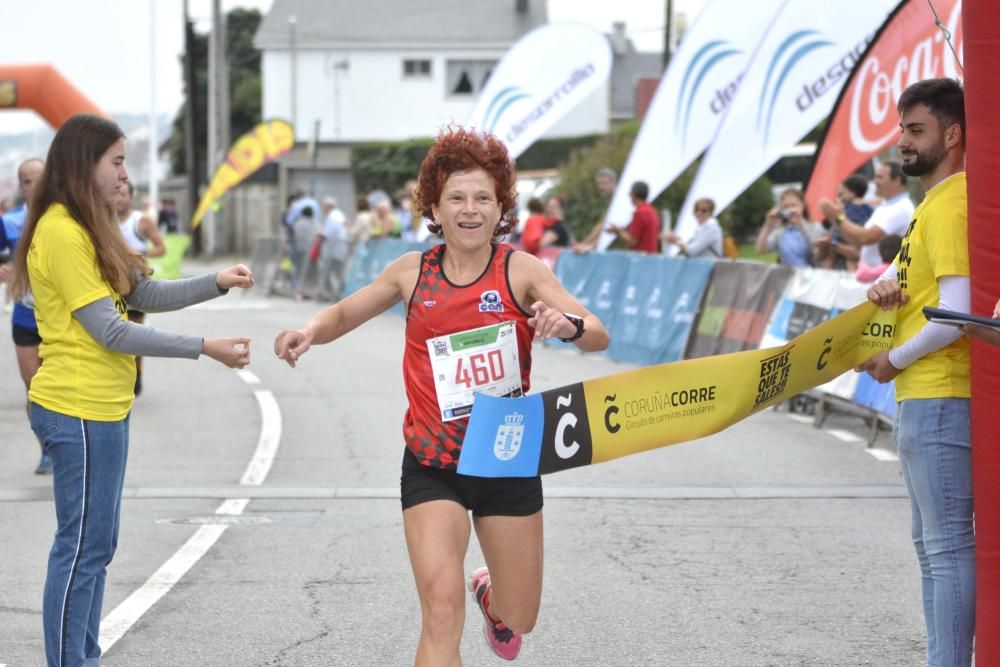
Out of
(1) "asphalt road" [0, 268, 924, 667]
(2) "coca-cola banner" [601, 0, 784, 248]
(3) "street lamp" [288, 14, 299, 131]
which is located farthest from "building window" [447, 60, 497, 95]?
(1) "asphalt road" [0, 268, 924, 667]

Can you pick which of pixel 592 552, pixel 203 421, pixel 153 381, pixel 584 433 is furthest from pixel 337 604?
pixel 153 381

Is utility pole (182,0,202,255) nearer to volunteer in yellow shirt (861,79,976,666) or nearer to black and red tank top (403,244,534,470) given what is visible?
black and red tank top (403,244,534,470)

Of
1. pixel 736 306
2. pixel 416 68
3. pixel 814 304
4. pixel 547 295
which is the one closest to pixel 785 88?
pixel 736 306

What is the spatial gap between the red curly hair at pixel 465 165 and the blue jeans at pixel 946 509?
1.37 metres

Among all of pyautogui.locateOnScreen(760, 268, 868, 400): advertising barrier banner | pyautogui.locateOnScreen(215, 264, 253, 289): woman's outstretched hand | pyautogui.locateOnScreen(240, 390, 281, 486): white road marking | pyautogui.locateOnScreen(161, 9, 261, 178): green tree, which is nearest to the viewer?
pyautogui.locateOnScreen(215, 264, 253, 289): woman's outstretched hand

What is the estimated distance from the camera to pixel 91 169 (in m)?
5.08

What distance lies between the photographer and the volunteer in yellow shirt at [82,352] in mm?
4973

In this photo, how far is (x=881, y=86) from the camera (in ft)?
49.9

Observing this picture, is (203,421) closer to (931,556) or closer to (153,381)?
(153,381)

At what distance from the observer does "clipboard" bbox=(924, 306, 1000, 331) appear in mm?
4117

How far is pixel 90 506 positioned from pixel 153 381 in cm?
1123

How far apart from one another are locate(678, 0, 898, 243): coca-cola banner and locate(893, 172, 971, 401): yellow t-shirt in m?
12.6

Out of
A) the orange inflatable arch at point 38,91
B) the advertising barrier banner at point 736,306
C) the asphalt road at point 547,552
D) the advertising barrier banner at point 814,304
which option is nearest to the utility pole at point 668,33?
the orange inflatable arch at point 38,91

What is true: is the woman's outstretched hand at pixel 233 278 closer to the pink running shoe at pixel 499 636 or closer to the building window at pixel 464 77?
the pink running shoe at pixel 499 636
